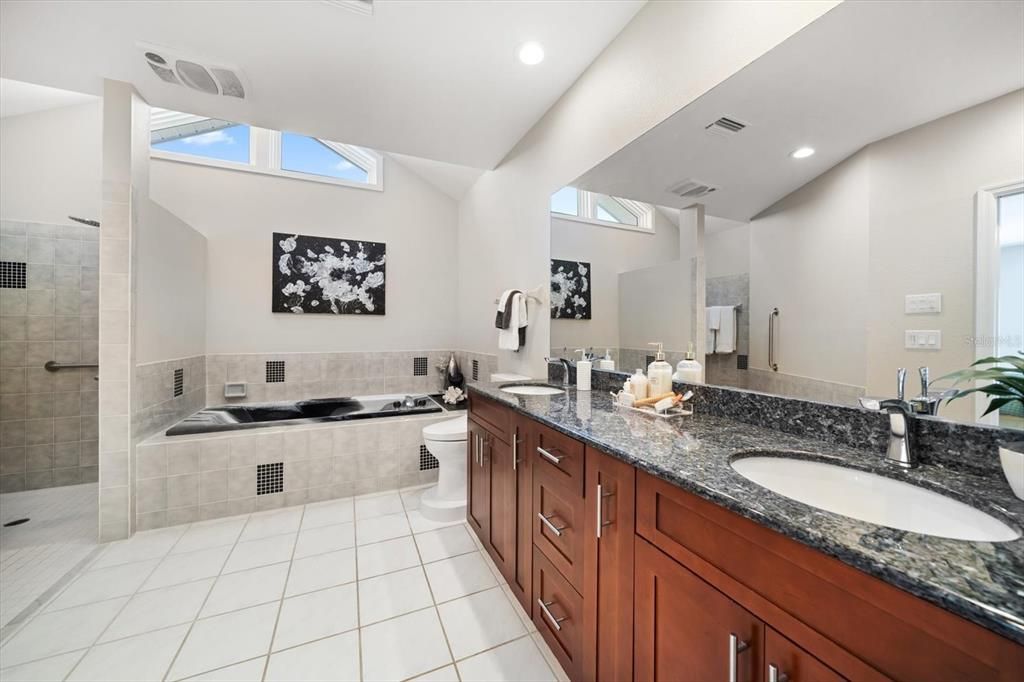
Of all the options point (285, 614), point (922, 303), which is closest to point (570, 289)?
point (922, 303)

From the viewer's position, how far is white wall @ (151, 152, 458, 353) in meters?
3.17

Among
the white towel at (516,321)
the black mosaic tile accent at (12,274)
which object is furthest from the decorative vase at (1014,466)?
the black mosaic tile accent at (12,274)

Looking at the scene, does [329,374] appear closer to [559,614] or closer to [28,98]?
[28,98]

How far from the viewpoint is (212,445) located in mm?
2375

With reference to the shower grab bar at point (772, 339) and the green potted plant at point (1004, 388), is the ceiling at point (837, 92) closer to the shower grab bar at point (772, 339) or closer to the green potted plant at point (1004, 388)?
the shower grab bar at point (772, 339)

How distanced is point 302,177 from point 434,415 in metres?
2.44

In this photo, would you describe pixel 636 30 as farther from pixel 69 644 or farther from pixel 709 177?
pixel 69 644

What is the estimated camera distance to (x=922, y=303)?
→ 2.93ft

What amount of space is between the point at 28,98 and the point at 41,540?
278 cm

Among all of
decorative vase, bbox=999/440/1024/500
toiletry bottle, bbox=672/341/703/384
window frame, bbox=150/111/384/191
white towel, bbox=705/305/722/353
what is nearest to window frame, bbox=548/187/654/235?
white towel, bbox=705/305/722/353

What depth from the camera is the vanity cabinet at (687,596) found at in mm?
475

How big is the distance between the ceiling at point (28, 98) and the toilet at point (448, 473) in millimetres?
3198

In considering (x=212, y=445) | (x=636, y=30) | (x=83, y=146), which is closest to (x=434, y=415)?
(x=212, y=445)

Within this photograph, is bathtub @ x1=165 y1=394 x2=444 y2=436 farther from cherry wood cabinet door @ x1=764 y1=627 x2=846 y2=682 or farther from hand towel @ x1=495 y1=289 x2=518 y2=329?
cherry wood cabinet door @ x1=764 y1=627 x2=846 y2=682
